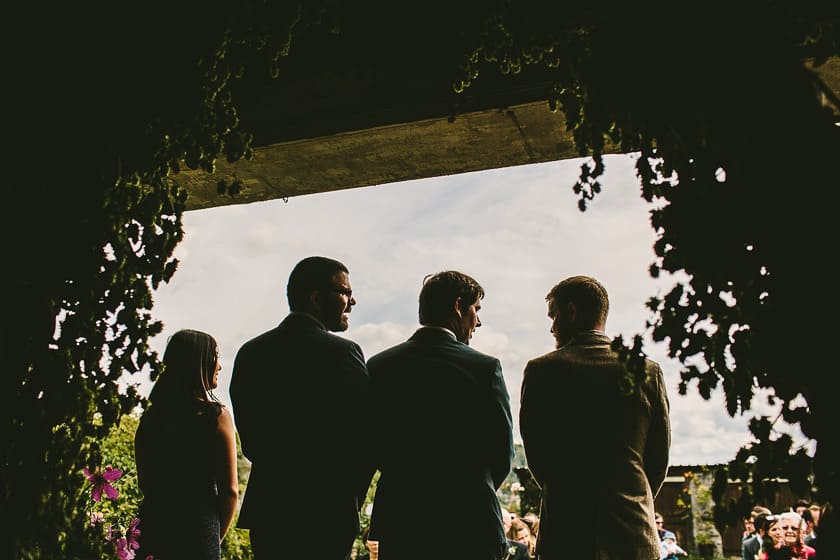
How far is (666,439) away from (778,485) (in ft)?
4.50

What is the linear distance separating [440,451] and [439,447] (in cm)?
1

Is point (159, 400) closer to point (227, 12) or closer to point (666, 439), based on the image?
point (227, 12)

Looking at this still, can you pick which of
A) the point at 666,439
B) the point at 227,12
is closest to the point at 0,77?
the point at 227,12

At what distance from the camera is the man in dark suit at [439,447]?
2.43 meters

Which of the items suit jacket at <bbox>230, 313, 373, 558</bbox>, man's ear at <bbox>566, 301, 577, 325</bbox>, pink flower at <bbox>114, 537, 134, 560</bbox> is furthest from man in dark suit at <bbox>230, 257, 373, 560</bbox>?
man's ear at <bbox>566, 301, 577, 325</bbox>

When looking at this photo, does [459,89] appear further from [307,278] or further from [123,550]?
[123,550]

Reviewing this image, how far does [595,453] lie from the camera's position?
2.54 meters

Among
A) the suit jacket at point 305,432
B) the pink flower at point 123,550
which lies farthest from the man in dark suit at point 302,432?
the pink flower at point 123,550

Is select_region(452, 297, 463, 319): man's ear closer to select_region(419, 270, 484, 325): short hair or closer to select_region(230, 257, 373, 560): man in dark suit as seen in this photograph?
select_region(419, 270, 484, 325): short hair

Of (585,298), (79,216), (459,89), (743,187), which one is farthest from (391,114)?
(743,187)

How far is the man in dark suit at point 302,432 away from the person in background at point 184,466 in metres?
0.31

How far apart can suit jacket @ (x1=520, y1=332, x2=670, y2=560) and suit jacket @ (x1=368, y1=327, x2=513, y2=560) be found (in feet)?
0.62

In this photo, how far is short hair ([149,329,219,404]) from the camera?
296 centimetres

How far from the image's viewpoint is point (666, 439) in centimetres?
264
